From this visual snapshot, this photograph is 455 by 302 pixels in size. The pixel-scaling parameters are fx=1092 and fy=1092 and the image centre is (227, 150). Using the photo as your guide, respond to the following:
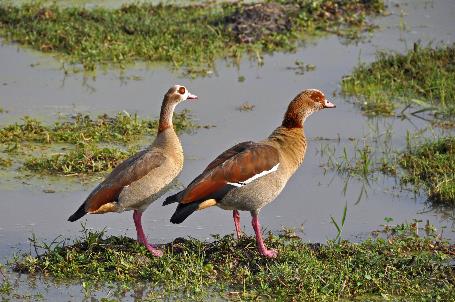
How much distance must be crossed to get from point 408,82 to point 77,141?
4146 mm

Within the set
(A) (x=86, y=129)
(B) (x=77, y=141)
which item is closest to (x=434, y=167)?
(B) (x=77, y=141)

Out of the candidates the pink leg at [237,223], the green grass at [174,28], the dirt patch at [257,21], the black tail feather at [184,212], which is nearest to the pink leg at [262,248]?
the pink leg at [237,223]

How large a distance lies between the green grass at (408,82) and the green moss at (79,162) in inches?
128

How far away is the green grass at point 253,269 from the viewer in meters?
6.98

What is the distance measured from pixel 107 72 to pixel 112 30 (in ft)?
4.10

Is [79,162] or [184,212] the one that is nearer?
[184,212]

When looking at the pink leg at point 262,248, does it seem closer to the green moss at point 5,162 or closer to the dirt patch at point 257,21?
the green moss at point 5,162

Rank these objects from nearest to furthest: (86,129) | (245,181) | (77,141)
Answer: (245,181), (77,141), (86,129)

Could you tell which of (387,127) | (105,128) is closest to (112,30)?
(105,128)

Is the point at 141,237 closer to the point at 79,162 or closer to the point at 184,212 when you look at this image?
the point at 184,212

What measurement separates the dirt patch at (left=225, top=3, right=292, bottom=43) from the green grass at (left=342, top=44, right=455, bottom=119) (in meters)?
1.73

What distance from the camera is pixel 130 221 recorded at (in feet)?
28.2

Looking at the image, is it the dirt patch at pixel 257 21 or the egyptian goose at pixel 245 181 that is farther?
the dirt patch at pixel 257 21

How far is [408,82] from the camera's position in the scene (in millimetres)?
12422
